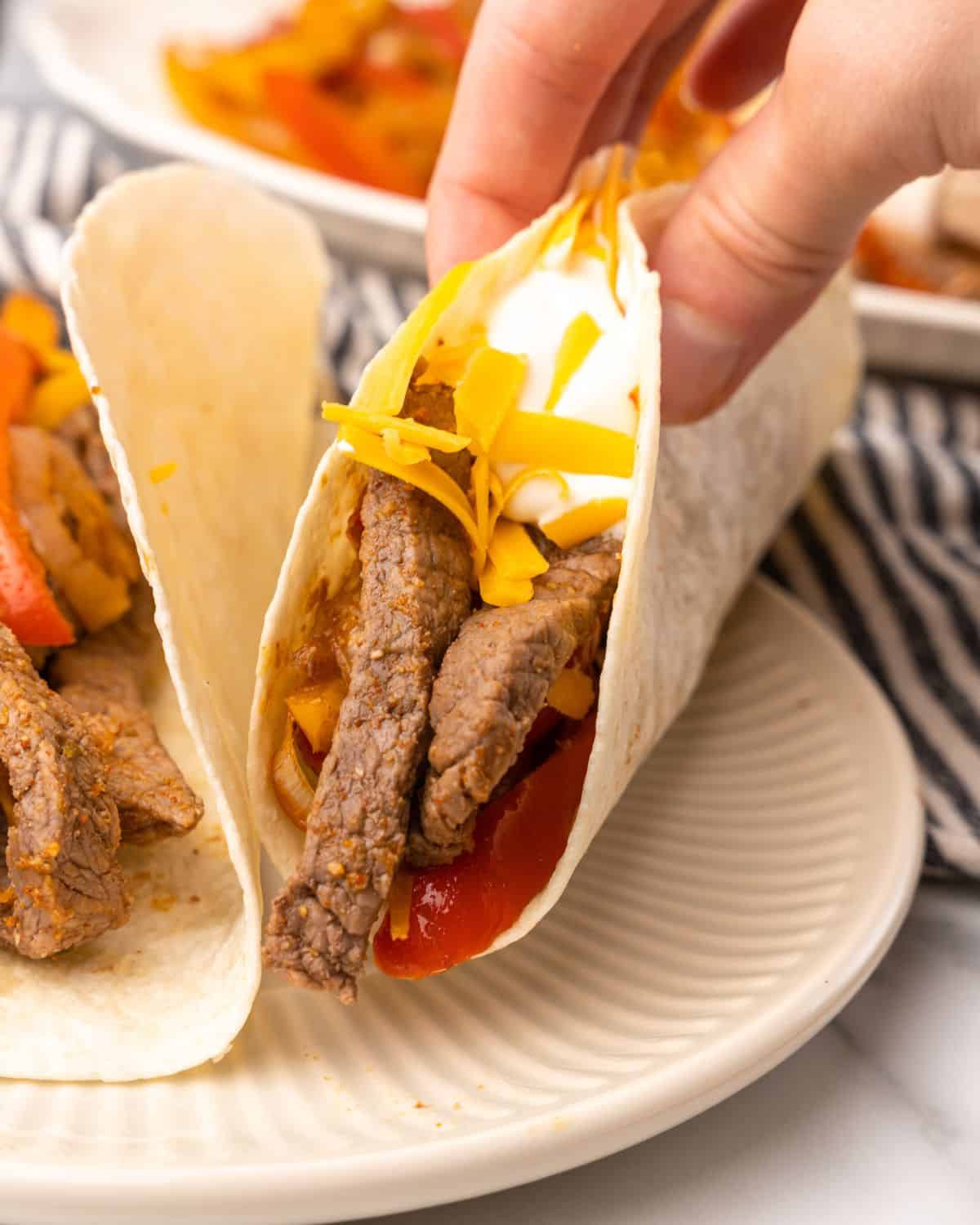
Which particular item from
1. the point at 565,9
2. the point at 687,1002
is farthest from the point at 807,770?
the point at 565,9

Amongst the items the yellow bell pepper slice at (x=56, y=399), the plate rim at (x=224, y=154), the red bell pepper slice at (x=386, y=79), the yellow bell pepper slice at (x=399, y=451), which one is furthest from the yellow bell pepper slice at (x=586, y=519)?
the red bell pepper slice at (x=386, y=79)

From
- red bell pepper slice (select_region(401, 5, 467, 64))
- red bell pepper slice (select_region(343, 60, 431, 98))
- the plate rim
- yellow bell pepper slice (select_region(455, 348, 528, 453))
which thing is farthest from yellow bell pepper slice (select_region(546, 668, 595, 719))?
red bell pepper slice (select_region(401, 5, 467, 64))

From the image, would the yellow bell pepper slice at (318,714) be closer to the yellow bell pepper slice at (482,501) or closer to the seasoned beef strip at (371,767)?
the seasoned beef strip at (371,767)

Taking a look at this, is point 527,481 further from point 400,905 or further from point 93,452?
point 93,452

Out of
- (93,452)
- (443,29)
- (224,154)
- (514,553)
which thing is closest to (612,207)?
(514,553)

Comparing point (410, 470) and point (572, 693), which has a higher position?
point (410, 470)

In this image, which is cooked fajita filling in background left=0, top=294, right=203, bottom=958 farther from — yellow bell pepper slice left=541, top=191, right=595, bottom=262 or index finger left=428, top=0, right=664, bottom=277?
yellow bell pepper slice left=541, top=191, right=595, bottom=262

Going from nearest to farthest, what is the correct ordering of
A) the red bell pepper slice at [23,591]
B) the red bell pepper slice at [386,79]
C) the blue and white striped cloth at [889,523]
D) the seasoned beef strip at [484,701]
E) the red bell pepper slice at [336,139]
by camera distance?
the seasoned beef strip at [484,701] < the red bell pepper slice at [23,591] < the blue and white striped cloth at [889,523] < the red bell pepper slice at [336,139] < the red bell pepper slice at [386,79]
